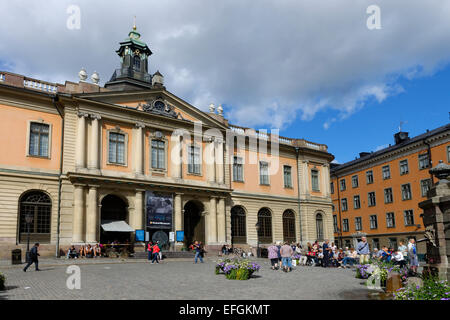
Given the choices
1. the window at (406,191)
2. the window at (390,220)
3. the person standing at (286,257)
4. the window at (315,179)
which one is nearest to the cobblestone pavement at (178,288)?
the person standing at (286,257)

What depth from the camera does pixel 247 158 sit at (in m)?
39.8

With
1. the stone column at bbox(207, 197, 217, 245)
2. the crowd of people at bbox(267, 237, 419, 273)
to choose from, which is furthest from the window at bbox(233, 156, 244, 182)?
the crowd of people at bbox(267, 237, 419, 273)

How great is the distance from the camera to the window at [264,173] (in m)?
40.8

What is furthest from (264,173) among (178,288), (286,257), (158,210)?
(178,288)

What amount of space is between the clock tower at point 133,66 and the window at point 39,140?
9.68 m

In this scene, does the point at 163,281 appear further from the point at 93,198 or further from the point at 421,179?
the point at 421,179

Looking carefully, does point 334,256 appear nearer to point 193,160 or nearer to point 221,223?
point 221,223

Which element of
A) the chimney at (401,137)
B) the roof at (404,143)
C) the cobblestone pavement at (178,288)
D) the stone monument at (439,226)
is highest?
the chimney at (401,137)

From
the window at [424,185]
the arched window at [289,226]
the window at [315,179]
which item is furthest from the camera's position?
the window at [315,179]

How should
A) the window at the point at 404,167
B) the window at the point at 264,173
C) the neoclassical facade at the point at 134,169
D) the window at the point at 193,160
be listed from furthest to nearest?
the window at the point at 404,167 → the window at the point at 264,173 → the window at the point at 193,160 → the neoclassical facade at the point at 134,169

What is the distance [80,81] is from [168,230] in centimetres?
1328

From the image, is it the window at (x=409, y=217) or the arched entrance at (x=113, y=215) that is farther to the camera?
the window at (x=409, y=217)

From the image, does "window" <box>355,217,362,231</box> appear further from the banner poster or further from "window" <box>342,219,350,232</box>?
the banner poster

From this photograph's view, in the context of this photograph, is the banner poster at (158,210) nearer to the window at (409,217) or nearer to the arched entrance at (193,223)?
the arched entrance at (193,223)
